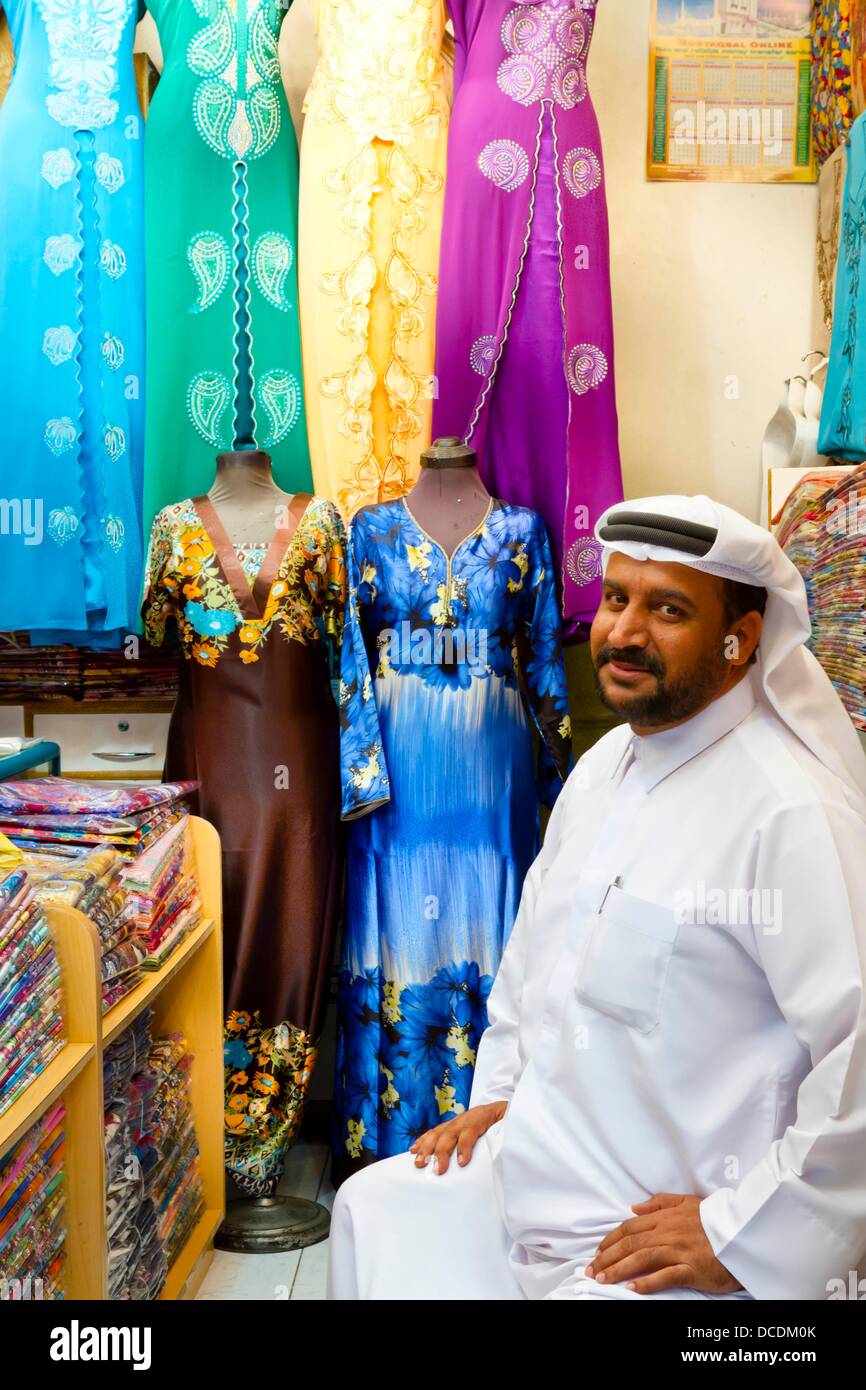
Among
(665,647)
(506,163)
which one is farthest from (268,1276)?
(506,163)

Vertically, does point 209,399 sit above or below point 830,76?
below

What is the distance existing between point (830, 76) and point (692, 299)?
Answer: 56 cm

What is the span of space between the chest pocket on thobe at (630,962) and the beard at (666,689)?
8.6 inches

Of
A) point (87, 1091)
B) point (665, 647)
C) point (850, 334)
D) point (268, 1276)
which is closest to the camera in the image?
point (665, 647)

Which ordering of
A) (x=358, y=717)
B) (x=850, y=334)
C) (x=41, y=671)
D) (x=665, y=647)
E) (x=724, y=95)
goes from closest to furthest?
(x=665, y=647) < (x=850, y=334) < (x=358, y=717) < (x=41, y=671) < (x=724, y=95)

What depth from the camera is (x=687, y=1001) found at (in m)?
1.50

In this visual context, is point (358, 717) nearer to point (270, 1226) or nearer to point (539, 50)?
point (270, 1226)

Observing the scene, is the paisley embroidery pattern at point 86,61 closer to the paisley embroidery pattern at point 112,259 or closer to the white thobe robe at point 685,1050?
the paisley embroidery pattern at point 112,259

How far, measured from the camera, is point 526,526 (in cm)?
270

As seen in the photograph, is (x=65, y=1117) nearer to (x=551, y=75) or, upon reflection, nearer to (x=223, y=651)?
(x=223, y=651)

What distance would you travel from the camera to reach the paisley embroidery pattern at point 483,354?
271 cm

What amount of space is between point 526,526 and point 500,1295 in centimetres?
152

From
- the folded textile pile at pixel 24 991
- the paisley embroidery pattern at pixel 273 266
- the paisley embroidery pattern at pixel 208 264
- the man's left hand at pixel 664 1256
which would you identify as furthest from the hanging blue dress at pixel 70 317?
the man's left hand at pixel 664 1256

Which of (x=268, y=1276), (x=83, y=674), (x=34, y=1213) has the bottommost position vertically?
(x=268, y=1276)
